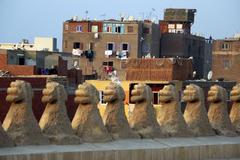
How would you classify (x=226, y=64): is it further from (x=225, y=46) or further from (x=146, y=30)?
(x=146, y=30)

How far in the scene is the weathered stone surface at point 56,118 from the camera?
1384 centimetres

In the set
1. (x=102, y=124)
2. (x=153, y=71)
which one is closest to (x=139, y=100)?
(x=102, y=124)

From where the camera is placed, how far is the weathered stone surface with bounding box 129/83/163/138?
15367 mm

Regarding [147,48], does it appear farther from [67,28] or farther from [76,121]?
[76,121]

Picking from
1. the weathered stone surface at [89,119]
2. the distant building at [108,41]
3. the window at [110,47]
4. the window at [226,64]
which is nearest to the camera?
the weathered stone surface at [89,119]

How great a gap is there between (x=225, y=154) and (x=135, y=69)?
28074 millimetres

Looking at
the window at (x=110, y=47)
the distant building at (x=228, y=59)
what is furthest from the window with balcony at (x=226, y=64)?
the window at (x=110, y=47)

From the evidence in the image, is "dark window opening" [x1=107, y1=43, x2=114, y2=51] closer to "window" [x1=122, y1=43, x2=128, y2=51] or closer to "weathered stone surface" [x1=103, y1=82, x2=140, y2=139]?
"window" [x1=122, y1=43, x2=128, y2=51]

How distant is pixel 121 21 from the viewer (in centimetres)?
7150

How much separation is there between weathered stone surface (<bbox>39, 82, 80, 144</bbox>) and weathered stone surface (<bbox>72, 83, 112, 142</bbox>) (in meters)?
0.33

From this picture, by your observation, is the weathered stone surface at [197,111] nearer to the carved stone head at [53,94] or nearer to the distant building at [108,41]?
the carved stone head at [53,94]

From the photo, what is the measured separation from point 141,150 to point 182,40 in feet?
197

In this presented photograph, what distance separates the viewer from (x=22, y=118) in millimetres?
13484

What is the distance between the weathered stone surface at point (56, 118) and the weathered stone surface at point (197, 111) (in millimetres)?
3296
